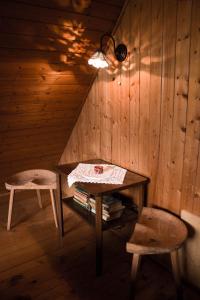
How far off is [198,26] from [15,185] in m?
1.96

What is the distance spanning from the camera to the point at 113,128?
2271 millimetres

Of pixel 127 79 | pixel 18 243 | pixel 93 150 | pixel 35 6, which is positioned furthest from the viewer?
pixel 93 150

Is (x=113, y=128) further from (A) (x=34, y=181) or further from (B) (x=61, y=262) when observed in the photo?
(B) (x=61, y=262)

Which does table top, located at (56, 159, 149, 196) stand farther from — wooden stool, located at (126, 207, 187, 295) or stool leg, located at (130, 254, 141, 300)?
stool leg, located at (130, 254, 141, 300)

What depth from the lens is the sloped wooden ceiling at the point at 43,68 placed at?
169cm

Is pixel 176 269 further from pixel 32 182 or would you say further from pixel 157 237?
pixel 32 182

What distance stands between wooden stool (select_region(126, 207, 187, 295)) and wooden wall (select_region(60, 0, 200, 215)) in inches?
6.2

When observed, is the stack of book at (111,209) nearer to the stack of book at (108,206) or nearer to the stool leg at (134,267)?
the stack of book at (108,206)

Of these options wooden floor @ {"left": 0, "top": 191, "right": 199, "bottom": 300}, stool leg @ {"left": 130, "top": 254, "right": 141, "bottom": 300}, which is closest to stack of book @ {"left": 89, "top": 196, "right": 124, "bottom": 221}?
wooden floor @ {"left": 0, "top": 191, "right": 199, "bottom": 300}

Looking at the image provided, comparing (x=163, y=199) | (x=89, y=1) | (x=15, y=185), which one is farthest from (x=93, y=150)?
(x=89, y=1)

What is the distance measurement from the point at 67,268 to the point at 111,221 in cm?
49

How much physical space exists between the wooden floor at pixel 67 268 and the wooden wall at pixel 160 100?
53cm

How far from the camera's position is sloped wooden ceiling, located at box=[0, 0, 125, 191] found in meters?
1.69

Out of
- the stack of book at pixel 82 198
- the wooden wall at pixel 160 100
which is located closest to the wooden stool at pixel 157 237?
the wooden wall at pixel 160 100
